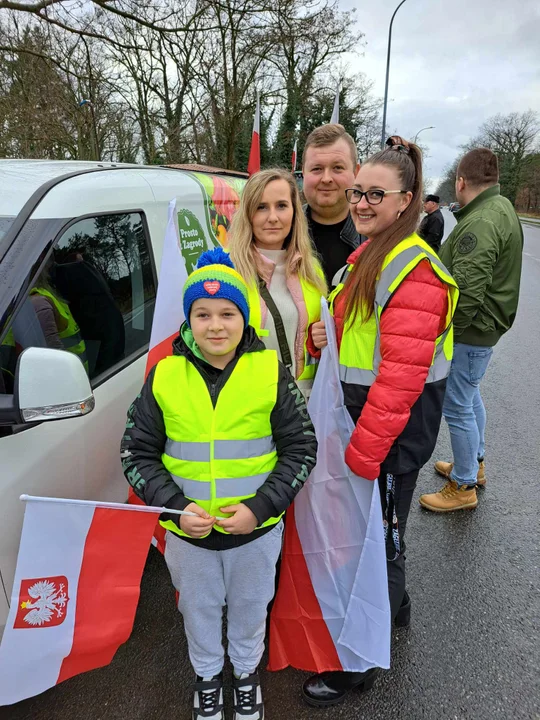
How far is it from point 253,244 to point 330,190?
0.55 metres

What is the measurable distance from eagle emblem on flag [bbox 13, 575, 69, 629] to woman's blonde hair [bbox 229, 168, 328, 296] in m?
1.27

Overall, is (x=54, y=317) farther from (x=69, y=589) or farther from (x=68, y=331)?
(x=69, y=589)

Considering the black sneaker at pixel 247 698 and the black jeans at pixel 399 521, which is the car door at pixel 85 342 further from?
the black jeans at pixel 399 521

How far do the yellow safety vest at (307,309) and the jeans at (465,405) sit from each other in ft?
4.15

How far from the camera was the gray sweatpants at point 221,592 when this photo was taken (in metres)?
1.73

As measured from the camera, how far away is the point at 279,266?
2.12 meters

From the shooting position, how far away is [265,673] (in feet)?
6.82

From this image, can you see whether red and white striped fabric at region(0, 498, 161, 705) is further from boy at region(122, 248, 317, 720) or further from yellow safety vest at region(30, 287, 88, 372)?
yellow safety vest at region(30, 287, 88, 372)

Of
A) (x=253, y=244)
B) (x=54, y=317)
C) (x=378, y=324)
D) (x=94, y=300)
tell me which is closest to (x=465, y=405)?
(x=378, y=324)

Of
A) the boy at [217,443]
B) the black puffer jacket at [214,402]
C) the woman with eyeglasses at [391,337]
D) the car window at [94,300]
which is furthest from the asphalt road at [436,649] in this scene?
the car window at [94,300]

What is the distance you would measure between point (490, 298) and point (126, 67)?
70.3ft

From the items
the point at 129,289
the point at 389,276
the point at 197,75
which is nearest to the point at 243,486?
the point at 389,276

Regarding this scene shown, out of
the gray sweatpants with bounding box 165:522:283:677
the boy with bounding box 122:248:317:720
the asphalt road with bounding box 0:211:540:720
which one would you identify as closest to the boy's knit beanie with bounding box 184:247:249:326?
the boy with bounding box 122:248:317:720

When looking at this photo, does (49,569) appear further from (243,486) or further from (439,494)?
(439,494)
